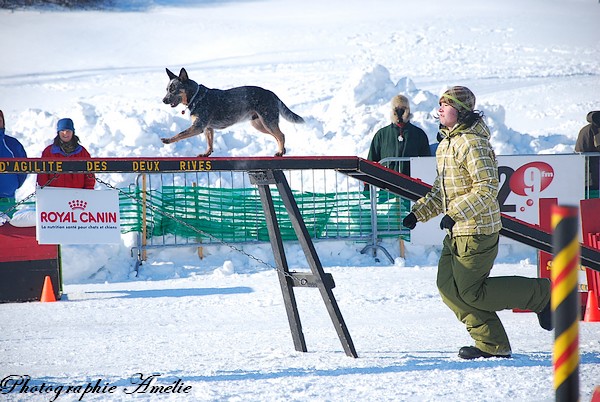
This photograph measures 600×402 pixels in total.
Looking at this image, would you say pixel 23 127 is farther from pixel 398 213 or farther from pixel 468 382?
pixel 468 382

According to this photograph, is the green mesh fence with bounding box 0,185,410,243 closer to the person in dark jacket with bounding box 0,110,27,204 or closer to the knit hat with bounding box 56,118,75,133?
the person in dark jacket with bounding box 0,110,27,204

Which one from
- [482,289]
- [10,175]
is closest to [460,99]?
[482,289]

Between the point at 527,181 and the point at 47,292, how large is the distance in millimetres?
6240

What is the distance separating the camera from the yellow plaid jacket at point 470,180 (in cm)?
489

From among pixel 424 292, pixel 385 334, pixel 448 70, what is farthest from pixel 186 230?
pixel 448 70

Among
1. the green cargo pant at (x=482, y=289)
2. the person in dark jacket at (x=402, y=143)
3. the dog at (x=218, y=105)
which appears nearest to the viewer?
the green cargo pant at (x=482, y=289)

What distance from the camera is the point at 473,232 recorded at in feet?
16.2

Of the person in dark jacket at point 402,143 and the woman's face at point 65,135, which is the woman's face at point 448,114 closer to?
the woman's face at point 65,135

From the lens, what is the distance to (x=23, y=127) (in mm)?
16953

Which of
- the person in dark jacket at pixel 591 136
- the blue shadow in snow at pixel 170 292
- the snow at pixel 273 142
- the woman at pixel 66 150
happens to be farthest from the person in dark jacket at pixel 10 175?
the person in dark jacket at pixel 591 136

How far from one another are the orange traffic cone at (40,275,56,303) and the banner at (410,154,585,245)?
15.3 feet

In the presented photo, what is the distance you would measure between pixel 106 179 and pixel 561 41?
22.8 metres

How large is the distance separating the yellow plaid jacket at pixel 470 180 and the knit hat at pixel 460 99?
0.11 m

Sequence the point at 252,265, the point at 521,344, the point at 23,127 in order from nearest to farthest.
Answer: the point at 521,344
the point at 252,265
the point at 23,127
